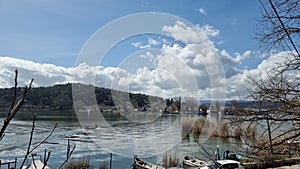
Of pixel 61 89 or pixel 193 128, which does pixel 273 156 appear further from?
pixel 61 89

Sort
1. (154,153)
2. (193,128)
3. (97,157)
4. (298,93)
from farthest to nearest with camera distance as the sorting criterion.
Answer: (193,128), (154,153), (97,157), (298,93)

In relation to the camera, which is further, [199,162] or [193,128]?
[193,128]

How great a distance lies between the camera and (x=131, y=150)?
64.9ft

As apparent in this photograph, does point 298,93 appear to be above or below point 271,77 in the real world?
below

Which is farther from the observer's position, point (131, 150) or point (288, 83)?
point (131, 150)

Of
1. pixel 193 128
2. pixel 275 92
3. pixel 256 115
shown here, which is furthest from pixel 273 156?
pixel 193 128

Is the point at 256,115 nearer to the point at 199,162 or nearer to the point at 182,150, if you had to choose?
the point at 199,162

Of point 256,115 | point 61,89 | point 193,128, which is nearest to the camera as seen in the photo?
point 256,115

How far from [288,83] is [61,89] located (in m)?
48.7

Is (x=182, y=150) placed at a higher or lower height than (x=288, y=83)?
lower

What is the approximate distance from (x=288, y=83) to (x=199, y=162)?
1086 centimetres

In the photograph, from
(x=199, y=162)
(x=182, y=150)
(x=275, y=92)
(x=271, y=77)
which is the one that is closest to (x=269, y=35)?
(x=271, y=77)

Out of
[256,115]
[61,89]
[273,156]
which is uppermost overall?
[61,89]

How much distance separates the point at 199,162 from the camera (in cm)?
1335
